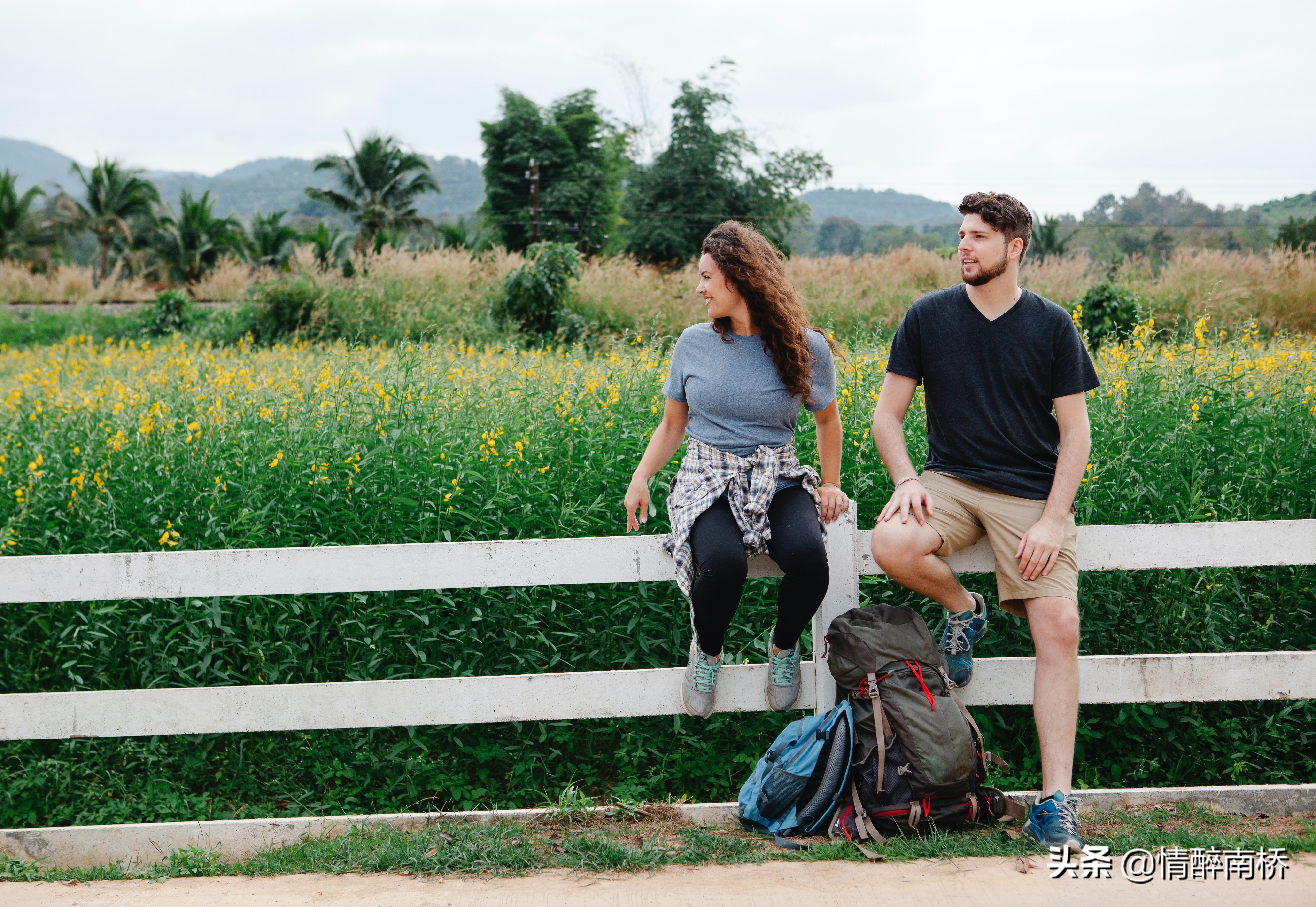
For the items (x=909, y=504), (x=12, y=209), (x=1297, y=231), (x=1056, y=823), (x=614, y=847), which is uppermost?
(x=12, y=209)

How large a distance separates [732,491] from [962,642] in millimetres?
886

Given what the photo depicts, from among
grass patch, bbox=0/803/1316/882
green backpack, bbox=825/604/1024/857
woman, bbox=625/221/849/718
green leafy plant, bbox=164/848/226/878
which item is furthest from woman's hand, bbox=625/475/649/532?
green leafy plant, bbox=164/848/226/878

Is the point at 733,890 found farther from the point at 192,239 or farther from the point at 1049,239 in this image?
the point at 192,239

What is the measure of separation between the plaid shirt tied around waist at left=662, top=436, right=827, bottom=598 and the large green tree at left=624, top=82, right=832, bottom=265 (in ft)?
92.0

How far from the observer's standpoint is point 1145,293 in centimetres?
1323

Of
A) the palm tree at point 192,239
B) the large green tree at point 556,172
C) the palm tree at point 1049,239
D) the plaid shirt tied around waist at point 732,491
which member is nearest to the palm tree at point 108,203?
the palm tree at point 192,239

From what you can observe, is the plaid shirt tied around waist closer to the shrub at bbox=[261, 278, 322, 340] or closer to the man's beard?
the man's beard

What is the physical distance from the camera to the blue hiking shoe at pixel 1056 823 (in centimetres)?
239

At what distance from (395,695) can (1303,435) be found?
382 centimetres

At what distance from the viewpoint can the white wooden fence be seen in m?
2.70

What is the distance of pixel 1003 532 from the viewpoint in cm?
265

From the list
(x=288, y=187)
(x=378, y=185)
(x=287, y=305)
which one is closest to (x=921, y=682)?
(x=287, y=305)

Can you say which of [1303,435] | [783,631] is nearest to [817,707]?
[783,631]

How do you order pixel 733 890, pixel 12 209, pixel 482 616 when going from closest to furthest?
pixel 733 890, pixel 482 616, pixel 12 209
